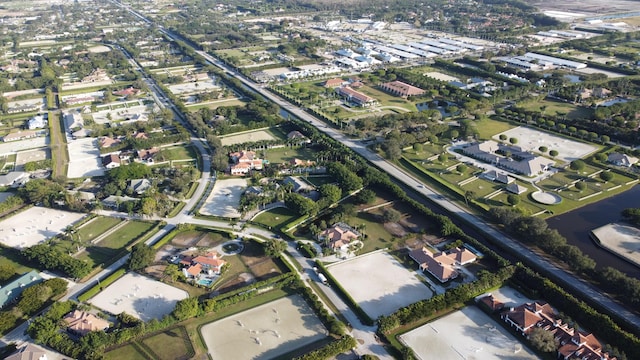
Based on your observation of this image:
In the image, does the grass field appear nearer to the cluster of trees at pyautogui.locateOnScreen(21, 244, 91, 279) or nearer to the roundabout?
the cluster of trees at pyautogui.locateOnScreen(21, 244, 91, 279)

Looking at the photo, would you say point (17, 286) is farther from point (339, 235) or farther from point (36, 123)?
point (36, 123)

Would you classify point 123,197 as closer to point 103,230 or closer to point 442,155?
point 103,230

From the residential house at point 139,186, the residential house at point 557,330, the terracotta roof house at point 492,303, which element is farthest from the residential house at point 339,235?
the residential house at point 139,186

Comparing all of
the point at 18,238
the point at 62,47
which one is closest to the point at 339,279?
the point at 18,238

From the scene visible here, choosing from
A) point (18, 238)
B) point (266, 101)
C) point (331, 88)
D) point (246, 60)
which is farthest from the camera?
point (246, 60)

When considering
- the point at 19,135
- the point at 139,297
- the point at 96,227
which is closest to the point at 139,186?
the point at 96,227

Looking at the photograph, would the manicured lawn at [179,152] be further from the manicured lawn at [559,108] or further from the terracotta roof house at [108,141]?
the manicured lawn at [559,108]
